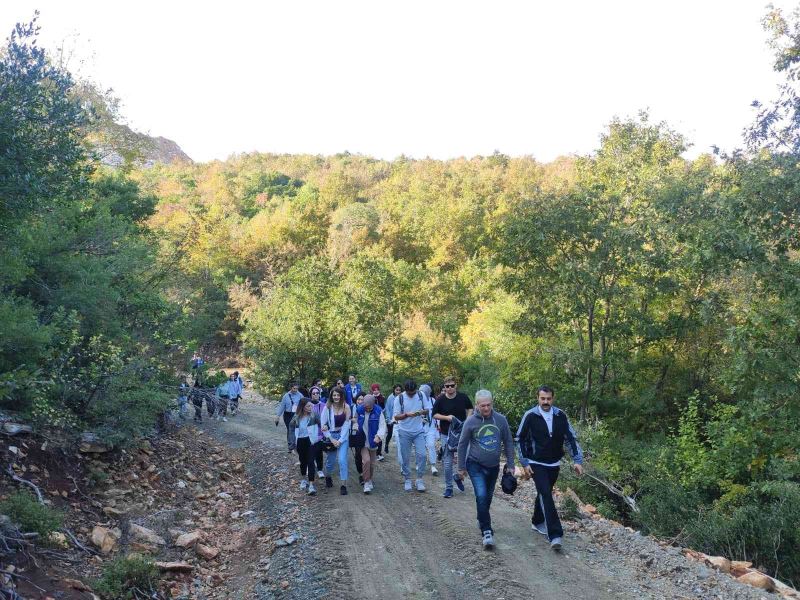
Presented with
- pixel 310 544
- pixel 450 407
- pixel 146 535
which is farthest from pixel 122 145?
pixel 310 544

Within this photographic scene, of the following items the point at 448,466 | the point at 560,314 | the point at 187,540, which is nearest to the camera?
the point at 187,540

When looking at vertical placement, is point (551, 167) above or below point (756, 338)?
above

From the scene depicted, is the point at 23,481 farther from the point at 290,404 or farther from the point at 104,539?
the point at 290,404

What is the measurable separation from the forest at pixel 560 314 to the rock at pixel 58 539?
1833mm

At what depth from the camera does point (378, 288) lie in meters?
28.6

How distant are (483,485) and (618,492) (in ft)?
25.3

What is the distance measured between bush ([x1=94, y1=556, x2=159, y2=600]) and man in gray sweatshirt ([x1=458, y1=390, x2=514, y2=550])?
12.3ft

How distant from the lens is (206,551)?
8.54 meters

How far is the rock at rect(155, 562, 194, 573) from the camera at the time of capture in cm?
763

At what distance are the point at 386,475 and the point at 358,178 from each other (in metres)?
57.3

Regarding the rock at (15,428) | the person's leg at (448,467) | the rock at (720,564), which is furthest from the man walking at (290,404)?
the rock at (720,564)

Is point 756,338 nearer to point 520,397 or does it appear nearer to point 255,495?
point 520,397

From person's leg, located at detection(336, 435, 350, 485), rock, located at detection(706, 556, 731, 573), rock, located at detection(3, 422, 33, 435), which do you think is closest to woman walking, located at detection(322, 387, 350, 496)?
person's leg, located at detection(336, 435, 350, 485)

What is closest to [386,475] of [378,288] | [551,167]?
[378,288]
